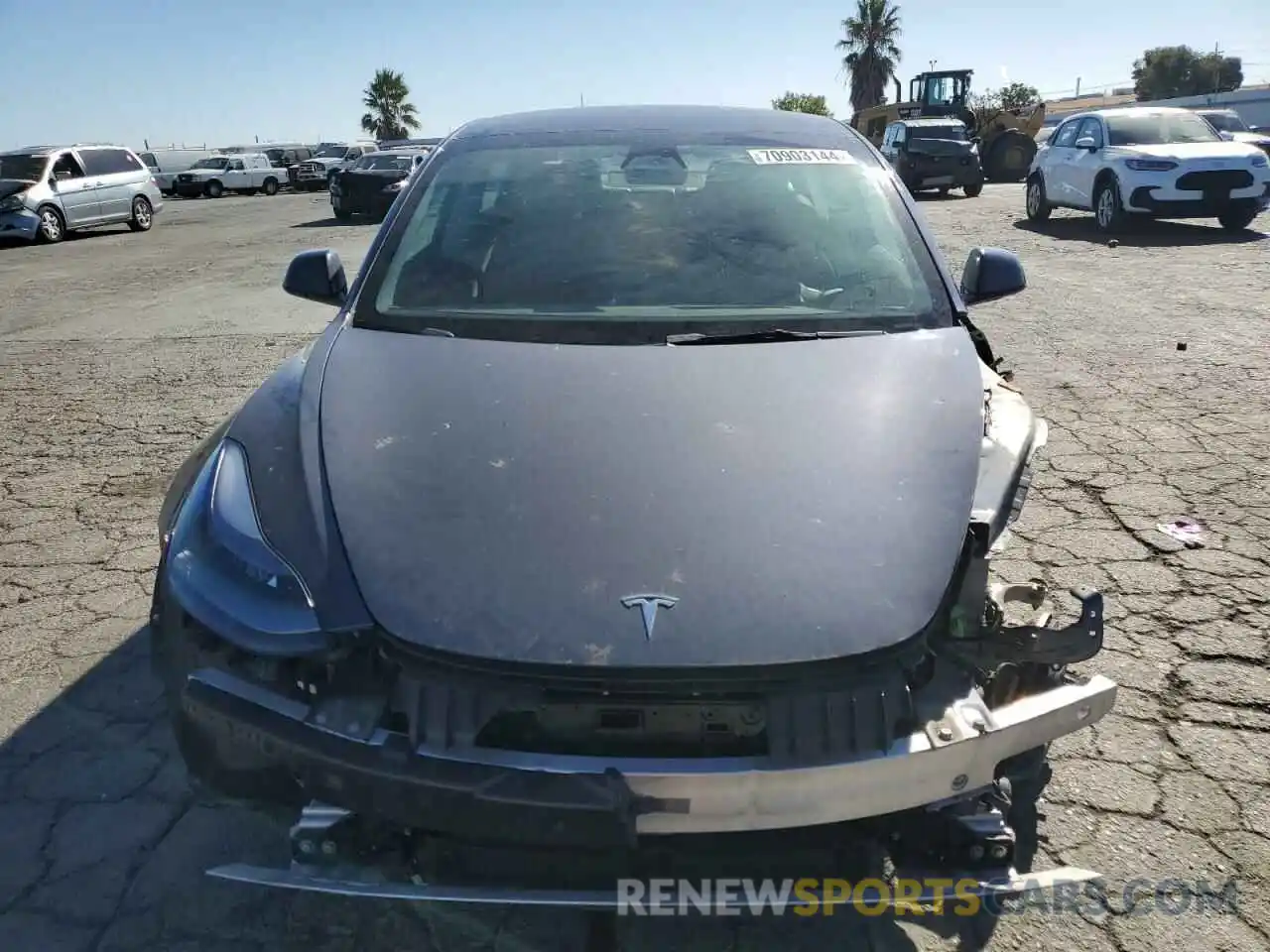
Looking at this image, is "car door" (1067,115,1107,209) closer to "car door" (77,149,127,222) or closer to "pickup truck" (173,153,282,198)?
"car door" (77,149,127,222)

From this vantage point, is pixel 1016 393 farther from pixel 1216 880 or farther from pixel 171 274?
pixel 171 274

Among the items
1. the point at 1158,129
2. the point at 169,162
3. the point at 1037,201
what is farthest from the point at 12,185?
the point at 169,162

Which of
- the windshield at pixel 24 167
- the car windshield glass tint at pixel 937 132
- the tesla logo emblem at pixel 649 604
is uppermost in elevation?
the windshield at pixel 24 167

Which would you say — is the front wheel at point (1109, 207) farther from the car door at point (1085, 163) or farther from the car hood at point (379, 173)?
Result: the car hood at point (379, 173)

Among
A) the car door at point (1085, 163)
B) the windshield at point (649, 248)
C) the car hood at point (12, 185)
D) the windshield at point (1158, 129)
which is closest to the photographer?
the windshield at point (649, 248)

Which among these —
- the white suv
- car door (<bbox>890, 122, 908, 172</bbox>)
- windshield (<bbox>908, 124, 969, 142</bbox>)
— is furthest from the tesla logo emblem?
windshield (<bbox>908, 124, 969, 142</bbox>)

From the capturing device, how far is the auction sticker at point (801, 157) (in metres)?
3.31

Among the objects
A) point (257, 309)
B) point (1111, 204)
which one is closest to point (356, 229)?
point (257, 309)

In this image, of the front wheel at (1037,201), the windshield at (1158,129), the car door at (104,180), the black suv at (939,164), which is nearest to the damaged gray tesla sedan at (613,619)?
the windshield at (1158,129)

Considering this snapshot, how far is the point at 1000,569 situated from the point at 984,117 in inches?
1113

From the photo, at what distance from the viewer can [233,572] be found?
6.41ft

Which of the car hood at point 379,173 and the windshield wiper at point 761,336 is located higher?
the car hood at point 379,173

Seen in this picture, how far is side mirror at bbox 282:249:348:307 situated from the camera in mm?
3268

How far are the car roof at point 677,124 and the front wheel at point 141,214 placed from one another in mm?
19382
